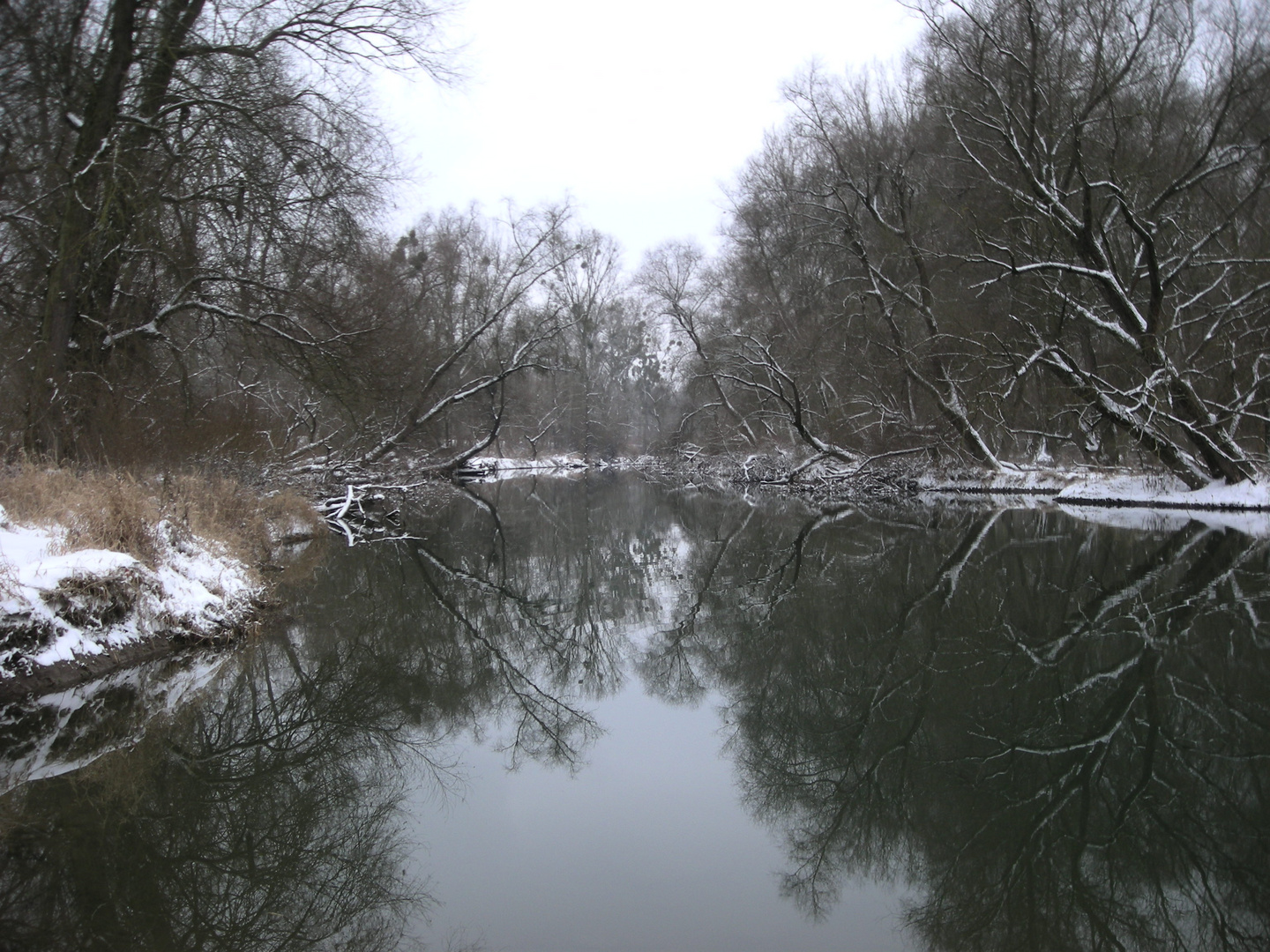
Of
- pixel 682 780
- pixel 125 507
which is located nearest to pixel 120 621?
pixel 125 507

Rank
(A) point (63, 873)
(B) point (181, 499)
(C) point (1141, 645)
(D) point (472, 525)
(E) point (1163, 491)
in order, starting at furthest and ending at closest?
1. (D) point (472, 525)
2. (E) point (1163, 491)
3. (B) point (181, 499)
4. (C) point (1141, 645)
5. (A) point (63, 873)

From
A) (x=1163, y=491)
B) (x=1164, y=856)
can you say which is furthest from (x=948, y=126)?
(x=1164, y=856)

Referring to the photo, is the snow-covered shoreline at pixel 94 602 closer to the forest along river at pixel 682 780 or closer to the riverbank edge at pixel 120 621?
the riverbank edge at pixel 120 621

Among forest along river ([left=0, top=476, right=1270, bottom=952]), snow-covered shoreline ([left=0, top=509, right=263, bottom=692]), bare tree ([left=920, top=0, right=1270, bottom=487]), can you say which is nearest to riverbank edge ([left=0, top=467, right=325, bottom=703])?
snow-covered shoreline ([left=0, top=509, right=263, bottom=692])

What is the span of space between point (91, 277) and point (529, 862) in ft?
35.1

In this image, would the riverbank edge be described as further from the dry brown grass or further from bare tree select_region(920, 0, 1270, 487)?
bare tree select_region(920, 0, 1270, 487)

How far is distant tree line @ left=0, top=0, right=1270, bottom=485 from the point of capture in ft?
34.9

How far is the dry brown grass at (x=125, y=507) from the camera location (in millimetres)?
7090

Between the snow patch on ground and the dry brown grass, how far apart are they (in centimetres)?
18

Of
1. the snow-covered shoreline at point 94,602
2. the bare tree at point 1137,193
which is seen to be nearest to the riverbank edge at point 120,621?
the snow-covered shoreline at point 94,602

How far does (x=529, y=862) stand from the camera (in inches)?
147

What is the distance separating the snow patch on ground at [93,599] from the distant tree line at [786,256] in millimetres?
3511

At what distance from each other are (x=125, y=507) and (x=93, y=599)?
4.13 feet

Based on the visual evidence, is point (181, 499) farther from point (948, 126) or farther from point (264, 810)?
point (948, 126)
